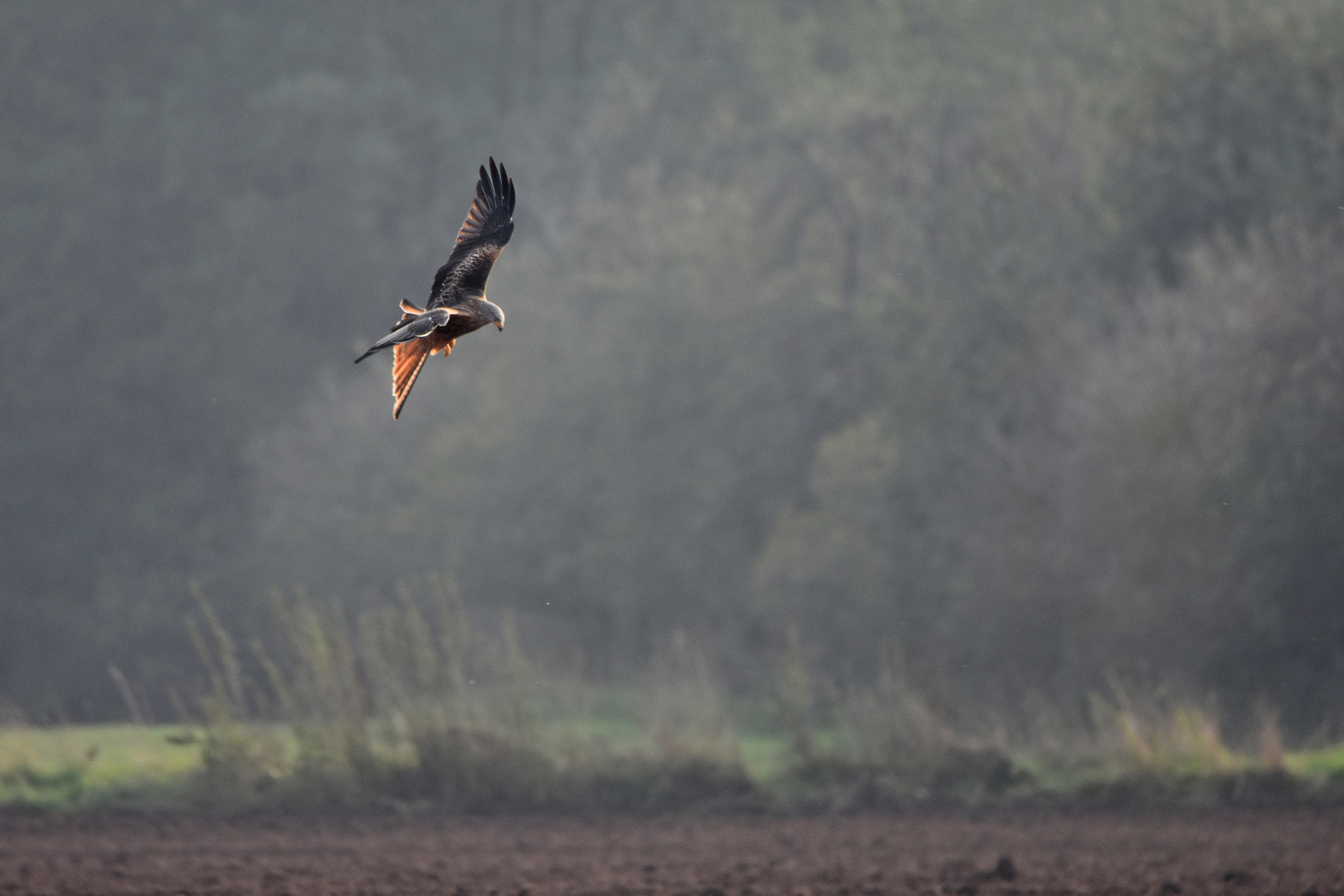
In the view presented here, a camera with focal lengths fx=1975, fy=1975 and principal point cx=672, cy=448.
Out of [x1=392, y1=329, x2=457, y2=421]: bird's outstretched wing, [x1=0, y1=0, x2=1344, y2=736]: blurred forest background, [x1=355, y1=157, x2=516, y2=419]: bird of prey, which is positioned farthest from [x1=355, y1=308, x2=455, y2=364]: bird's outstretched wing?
[x1=0, y1=0, x2=1344, y2=736]: blurred forest background

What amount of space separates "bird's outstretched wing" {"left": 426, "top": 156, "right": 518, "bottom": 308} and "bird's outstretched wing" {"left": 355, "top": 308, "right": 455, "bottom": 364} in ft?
1.87

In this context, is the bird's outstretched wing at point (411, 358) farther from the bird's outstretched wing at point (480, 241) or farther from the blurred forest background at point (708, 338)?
the blurred forest background at point (708, 338)

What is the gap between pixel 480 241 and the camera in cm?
996

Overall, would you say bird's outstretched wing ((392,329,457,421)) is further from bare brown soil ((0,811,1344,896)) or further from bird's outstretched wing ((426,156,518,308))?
bare brown soil ((0,811,1344,896))

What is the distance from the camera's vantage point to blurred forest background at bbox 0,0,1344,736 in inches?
878

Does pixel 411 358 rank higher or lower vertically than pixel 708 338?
lower

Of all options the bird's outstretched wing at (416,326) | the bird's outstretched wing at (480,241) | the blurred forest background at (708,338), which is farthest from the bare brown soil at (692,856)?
the bird's outstretched wing at (416,326)

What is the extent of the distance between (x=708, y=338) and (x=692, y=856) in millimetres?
20468

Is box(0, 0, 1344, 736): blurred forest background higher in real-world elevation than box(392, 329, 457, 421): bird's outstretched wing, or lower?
higher

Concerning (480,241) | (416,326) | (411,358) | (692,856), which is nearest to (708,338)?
(692,856)

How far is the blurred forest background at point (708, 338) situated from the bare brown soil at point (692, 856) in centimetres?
337

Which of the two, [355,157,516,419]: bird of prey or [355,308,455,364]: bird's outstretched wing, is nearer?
[355,308,455,364]: bird's outstretched wing

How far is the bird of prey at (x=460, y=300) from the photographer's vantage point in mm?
8383

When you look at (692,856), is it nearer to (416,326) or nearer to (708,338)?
(416,326)
